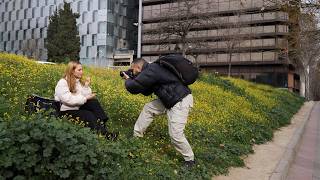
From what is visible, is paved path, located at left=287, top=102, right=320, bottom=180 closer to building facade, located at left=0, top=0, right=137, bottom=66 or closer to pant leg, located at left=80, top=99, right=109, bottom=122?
pant leg, located at left=80, top=99, right=109, bottom=122

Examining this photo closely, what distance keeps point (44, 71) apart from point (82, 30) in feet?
216

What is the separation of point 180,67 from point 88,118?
59.6 inches

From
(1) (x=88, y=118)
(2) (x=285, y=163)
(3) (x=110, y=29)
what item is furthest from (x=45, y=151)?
(3) (x=110, y=29)

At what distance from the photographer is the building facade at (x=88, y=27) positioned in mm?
73500

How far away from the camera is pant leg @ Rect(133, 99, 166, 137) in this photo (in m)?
7.20

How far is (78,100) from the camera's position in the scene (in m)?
6.70

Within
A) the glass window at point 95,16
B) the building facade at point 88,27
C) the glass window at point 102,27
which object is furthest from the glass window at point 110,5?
the glass window at point 102,27

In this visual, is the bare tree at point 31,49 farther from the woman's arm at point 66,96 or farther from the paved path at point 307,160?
the woman's arm at point 66,96

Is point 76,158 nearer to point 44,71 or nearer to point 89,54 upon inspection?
point 44,71

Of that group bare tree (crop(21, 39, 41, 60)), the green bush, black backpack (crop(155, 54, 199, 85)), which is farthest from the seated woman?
bare tree (crop(21, 39, 41, 60))

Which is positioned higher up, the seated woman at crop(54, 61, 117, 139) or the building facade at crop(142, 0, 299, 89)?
the building facade at crop(142, 0, 299, 89)

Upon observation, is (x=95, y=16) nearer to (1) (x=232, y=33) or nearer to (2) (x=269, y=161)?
(1) (x=232, y=33)

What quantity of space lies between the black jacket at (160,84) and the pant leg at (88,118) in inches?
27.8

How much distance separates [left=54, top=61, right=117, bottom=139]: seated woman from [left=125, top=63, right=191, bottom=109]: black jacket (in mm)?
711
